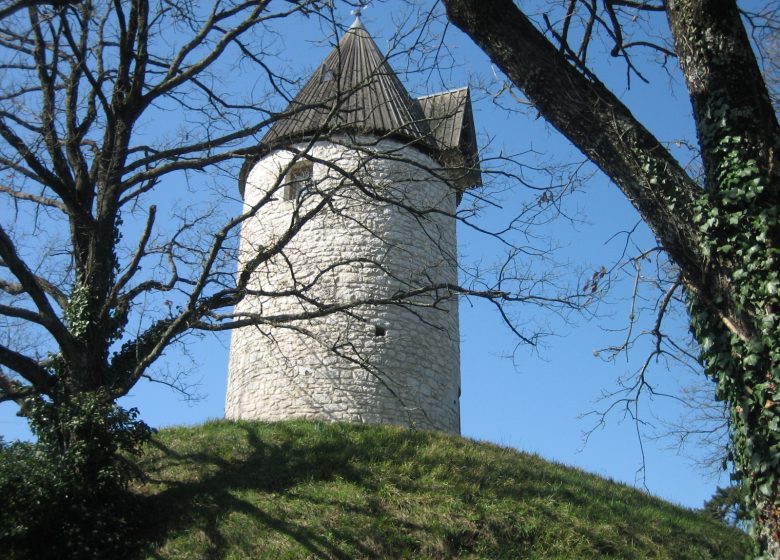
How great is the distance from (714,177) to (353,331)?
9.88m

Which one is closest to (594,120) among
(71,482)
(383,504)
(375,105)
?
(383,504)

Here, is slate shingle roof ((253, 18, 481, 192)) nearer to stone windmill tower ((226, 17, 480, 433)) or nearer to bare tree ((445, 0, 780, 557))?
stone windmill tower ((226, 17, 480, 433))

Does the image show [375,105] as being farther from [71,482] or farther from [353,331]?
[71,482]

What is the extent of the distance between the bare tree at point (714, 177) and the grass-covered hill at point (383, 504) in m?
4.72

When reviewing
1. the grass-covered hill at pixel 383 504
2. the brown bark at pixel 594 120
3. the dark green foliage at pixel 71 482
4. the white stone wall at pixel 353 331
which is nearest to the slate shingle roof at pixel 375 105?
the white stone wall at pixel 353 331

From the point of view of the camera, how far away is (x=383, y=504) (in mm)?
10625

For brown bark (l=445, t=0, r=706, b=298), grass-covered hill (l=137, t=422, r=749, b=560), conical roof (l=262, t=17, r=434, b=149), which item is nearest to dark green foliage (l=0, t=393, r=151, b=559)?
grass-covered hill (l=137, t=422, r=749, b=560)

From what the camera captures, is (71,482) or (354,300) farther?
(354,300)

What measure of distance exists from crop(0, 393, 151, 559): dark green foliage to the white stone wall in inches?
165

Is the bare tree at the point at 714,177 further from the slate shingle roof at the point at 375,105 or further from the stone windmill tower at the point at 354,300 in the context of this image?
the slate shingle roof at the point at 375,105

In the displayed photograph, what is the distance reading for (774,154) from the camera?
583 centimetres

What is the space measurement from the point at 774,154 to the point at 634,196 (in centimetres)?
95

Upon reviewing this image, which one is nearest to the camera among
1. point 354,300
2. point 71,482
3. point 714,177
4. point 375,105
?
point 714,177

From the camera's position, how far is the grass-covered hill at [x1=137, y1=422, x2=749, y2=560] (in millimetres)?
9766
